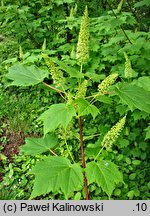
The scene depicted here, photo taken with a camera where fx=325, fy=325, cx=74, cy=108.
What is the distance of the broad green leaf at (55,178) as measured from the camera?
188 cm

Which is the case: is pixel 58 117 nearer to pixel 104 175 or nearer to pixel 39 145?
pixel 104 175

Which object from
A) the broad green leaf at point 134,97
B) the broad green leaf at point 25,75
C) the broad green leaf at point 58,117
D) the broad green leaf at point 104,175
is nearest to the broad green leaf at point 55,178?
the broad green leaf at point 104,175

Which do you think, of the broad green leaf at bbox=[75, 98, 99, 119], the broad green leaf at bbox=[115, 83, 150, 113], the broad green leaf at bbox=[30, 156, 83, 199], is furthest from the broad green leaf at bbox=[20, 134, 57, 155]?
the broad green leaf at bbox=[115, 83, 150, 113]

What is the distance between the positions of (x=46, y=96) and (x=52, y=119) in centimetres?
379

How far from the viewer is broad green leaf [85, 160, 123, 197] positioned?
1.94m

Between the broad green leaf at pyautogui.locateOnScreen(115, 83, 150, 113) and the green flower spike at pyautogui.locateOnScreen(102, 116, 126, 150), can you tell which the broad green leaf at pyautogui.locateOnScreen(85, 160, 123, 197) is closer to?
the green flower spike at pyautogui.locateOnScreen(102, 116, 126, 150)

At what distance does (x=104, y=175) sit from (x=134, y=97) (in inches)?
20.7

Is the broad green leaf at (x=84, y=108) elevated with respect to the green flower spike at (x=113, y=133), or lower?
elevated

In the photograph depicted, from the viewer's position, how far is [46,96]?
5.73 metres

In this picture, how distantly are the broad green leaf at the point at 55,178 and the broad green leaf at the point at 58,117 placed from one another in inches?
8.9

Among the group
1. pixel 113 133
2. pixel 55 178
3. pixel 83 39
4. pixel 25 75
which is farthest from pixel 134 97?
pixel 25 75

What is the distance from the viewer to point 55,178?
6.28 feet

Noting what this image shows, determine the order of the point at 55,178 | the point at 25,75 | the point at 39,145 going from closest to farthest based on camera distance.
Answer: the point at 55,178 < the point at 25,75 < the point at 39,145

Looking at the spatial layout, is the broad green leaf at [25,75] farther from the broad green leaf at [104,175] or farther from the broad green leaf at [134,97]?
the broad green leaf at [104,175]
